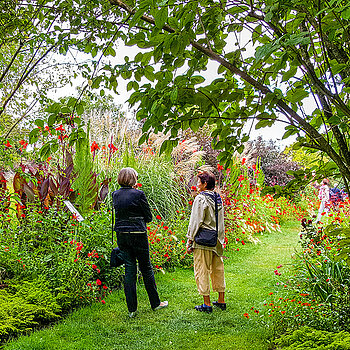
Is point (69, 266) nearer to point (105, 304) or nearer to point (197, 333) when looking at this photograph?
point (105, 304)

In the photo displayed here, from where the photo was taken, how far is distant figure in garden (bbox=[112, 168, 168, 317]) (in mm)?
4570

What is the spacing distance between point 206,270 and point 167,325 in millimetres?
840

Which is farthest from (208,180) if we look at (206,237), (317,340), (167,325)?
(317,340)

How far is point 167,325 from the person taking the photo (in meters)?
4.33

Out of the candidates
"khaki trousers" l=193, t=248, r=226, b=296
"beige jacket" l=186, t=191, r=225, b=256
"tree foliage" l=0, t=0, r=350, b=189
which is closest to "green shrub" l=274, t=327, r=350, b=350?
"tree foliage" l=0, t=0, r=350, b=189

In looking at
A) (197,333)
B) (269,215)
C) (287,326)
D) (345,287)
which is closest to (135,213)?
(197,333)

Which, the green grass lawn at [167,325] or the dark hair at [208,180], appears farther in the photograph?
the dark hair at [208,180]

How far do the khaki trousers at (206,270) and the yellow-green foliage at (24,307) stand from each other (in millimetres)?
1731

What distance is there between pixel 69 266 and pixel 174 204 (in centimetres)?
315

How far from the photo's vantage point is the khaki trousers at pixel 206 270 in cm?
473

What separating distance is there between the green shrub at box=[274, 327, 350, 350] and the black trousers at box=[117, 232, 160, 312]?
2.10m

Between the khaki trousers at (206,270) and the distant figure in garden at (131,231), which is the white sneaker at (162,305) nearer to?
the distant figure in garden at (131,231)

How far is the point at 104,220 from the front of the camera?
5.62 meters

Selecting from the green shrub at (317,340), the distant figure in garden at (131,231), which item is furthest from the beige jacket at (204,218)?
the green shrub at (317,340)
